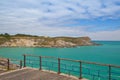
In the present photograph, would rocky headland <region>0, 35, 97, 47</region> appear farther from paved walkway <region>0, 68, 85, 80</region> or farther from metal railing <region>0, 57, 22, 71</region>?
paved walkway <region>0, 68, 85, 80</region>

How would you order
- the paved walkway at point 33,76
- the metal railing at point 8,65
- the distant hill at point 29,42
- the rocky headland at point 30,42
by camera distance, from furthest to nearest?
the distant hill at point 29,42 → the rocky headland at point 30,42 → the metal railing at point 8,65 → the paved walkway at point 33,76

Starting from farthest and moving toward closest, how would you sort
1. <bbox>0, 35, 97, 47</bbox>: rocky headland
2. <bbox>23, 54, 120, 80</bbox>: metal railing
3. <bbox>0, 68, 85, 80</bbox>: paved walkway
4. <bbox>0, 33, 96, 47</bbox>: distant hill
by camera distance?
<bbox>0, 33, 96, 47</bbox>: distant hill
<bbox>0, 35, 97, 47</bbox>: rocky headland
<bbox>0, 68, 85, 80</bbox>: paved walkway
<bbox>23, 54, 120, 80</bbox>: metal railing

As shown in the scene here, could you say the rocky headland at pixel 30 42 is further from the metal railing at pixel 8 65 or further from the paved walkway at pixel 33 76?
the paved walkway at pixel 33 76

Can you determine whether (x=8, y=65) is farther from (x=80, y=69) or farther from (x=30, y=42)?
(x=30, y=42)

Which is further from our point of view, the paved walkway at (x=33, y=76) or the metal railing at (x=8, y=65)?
the metal railing at (x=8, y=65)

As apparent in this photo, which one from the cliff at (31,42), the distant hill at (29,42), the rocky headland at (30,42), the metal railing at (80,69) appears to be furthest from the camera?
the distant hill at (29,42)

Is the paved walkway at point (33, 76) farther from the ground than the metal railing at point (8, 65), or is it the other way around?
the paved walkway at point (33, 76)

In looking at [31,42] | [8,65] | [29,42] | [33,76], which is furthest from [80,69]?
[29,42]

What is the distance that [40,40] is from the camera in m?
170

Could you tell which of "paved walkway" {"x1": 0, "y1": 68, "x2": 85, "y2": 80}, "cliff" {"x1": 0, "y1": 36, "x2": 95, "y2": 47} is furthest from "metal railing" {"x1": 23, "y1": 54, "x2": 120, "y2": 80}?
"cliff" {"x1": 0, "y1": 36, "x2": 95, "y2": 47}

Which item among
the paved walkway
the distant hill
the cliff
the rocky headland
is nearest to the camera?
the paved walkway

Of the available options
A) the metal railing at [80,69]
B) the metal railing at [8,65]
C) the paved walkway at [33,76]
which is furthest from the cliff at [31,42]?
the paved walkway at [33,76]

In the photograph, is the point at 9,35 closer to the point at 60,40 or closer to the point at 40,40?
the point at 40,40

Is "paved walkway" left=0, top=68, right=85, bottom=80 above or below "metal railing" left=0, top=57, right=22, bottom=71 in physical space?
above
